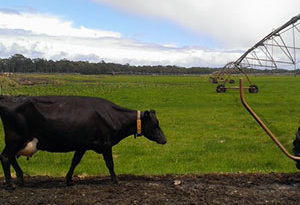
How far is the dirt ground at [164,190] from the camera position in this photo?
6105 mm

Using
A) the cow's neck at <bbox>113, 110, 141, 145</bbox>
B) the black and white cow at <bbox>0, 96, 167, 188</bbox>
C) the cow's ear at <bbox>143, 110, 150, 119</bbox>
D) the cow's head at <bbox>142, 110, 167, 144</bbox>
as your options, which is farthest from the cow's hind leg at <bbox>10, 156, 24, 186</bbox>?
the cow's ear at <bbox>143, 110, 150, 119</bbox>

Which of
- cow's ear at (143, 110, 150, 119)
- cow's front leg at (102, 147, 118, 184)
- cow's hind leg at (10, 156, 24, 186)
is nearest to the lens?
cow's hind leg at (10, 156, 24, 186)

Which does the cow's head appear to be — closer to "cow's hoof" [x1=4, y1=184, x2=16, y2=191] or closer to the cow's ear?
the cow's ear

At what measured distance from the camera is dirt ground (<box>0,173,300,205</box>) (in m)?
6.11

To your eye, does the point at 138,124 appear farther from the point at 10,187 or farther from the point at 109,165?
the point at 10,187

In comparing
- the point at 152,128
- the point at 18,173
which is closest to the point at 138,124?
the point at 152,128

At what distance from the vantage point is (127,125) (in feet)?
24.5

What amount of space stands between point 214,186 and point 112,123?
2332 millimetres

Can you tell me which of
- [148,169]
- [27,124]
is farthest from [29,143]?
[148,169]

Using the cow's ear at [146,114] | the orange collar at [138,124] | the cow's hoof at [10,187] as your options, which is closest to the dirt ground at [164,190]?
the cow's hoof at [10,187]

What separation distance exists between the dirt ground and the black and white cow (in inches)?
17.3

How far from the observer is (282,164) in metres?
9.70

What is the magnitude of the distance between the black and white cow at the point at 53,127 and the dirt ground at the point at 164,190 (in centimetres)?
44

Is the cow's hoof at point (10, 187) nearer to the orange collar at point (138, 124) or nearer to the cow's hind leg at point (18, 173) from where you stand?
the cow's hind leg at point (18, 173)
